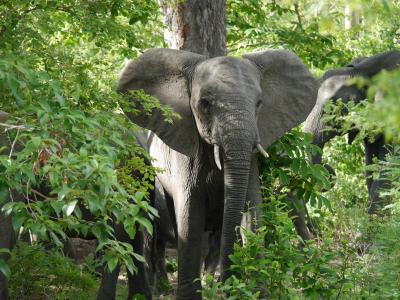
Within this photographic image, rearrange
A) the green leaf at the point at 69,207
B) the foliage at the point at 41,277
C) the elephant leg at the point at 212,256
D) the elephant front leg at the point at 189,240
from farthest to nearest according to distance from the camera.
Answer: the elephant leg at the point at 212,256 → the elephant front leg at the point at 189,240 → the foliage at the point at 41,277 → the green leaf at the point at 69,207

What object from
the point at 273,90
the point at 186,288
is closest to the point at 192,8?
the point at 273,90

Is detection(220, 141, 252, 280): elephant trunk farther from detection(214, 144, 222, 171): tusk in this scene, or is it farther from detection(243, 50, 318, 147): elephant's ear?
detection(243, 50, 318, 147): elephant's ear

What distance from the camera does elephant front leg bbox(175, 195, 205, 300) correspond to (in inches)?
347

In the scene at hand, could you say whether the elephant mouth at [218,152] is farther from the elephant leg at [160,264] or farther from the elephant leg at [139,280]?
the elephant leg at [160,264]

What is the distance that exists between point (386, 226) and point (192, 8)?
3.65 meters

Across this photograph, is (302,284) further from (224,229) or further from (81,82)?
(81,82)

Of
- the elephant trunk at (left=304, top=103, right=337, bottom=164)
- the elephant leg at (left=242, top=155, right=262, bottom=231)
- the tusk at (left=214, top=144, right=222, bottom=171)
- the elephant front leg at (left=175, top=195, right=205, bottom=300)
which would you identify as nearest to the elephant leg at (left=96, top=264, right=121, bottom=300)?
the elephant front leg at (left=175, top=195, right=205, bottom=300)

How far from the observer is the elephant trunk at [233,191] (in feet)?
26.4

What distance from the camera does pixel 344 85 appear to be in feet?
43.7

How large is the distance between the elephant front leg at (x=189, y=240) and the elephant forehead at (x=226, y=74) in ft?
3.40

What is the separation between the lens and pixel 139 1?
28.9 feet

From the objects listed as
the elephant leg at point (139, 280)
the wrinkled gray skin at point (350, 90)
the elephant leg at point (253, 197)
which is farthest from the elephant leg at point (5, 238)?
the wrinkled gray skin at point (350, 90)

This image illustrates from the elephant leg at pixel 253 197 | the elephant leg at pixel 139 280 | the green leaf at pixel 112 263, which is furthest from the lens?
the elephant leg at pixel 139 280

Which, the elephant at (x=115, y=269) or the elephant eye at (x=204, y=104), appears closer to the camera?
the elephant at (x=115, y=269)
